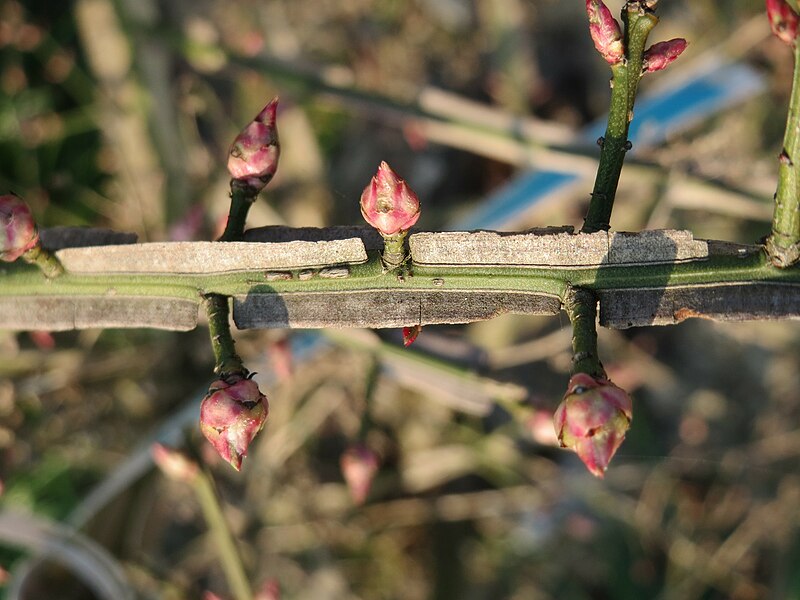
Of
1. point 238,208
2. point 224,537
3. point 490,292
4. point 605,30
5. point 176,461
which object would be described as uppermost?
point 605,30

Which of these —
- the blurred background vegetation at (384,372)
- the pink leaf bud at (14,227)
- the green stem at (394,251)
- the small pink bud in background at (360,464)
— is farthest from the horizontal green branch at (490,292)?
the blurred background vegetation at (384,372)

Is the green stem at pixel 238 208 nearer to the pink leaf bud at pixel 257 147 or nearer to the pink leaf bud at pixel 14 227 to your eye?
the pink leaf bud at pixel 257 147

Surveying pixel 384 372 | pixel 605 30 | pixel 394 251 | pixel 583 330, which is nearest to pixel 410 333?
pixel 394 251

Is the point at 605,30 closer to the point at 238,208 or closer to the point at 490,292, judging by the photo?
the point at 490,292

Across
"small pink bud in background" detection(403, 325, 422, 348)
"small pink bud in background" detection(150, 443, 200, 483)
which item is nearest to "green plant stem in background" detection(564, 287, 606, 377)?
"small pink bud in background" detection(403, 325, 422, 348)

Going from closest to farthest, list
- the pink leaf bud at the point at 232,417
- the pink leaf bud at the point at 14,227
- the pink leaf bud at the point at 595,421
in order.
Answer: the pink leaf bud at the point at 595,421
the pink leaf bud at the point at 232,417
the pink leaf bud at the point at 14,227

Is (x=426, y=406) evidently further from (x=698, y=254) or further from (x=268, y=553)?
(x=698, y=254)

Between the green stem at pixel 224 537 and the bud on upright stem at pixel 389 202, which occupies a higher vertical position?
the bud on upright stem at pixel 389 202
